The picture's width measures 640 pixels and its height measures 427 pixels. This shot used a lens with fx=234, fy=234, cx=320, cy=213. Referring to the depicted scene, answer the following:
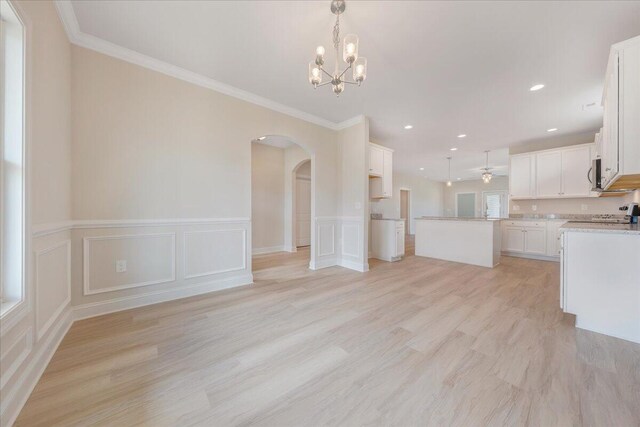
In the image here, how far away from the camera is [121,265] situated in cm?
245

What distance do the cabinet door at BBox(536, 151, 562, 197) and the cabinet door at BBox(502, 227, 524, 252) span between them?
2.93 ft

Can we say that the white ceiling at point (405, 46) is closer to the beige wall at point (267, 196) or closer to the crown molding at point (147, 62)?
the crown molding at point (147, 62)

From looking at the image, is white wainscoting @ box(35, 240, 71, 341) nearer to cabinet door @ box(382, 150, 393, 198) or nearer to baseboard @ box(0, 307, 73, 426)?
baseboard @ box(0, 307, 73, 426)

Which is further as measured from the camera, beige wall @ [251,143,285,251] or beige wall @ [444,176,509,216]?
beige wall @ [444,176,509,216]

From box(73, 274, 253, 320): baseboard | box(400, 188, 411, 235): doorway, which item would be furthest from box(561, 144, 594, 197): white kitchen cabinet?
box(73, 274, 253, 320): baseboard

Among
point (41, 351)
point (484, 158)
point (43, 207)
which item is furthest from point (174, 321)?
point (484, 158)

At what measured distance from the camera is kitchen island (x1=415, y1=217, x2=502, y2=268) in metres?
4.46

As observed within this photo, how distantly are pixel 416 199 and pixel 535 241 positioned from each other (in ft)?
18.0

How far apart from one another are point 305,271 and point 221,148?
7.71 feet

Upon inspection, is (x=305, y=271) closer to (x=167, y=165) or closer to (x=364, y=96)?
(x=167, y=165)

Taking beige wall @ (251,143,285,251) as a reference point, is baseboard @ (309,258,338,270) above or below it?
below

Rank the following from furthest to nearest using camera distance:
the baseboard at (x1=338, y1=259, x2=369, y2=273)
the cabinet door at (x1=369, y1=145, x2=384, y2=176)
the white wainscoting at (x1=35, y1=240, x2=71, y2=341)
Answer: the cabinet door at (x1=369, y1=145, x2=384, y2=176) → the baseboard at (x1=338, y1=259, x2=369, y2=273) → the white wainscoting at (x1=35, y1=240, x2=71, y2=341)

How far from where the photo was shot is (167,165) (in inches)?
106

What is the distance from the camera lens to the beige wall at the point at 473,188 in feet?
33.3
